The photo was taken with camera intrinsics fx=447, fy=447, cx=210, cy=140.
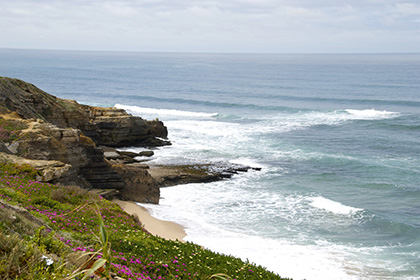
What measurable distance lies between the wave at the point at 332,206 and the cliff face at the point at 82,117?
16989mm

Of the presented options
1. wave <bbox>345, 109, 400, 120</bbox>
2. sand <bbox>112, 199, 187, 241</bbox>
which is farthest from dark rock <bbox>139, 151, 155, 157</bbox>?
wave <bbox>345, 109, 400, 120</bbox>

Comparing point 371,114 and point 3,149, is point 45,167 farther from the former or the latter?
point 371,114

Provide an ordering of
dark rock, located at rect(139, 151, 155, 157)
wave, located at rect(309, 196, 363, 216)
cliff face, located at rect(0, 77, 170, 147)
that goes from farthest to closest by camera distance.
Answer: dark rock, located at rect(139, 151, 155, 157)
cliff face, located at rect(0, 77, 170, 147)
wave, located at rect(309, 196, 363, 216)

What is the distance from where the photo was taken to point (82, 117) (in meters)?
32.0

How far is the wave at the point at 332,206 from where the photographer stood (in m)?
24.4

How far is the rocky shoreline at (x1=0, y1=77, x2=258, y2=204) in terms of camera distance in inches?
767

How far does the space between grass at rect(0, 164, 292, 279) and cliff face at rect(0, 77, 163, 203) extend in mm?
2772

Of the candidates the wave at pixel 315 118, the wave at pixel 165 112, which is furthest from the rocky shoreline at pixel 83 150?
the wave at pixel 165 112

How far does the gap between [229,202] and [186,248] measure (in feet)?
44.6

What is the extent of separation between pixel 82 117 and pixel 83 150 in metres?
11.0

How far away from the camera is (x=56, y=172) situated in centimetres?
1789

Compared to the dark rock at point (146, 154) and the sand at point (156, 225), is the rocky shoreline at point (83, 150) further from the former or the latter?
the sand at point (156, 225)

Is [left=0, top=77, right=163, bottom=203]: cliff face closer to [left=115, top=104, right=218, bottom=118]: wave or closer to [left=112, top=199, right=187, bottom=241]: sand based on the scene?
[left=112, top=199, right=187, bottom=241]: sand

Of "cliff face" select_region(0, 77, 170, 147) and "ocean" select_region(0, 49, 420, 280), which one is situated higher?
"cliff face" select_region(0, 77, 170, 147)
